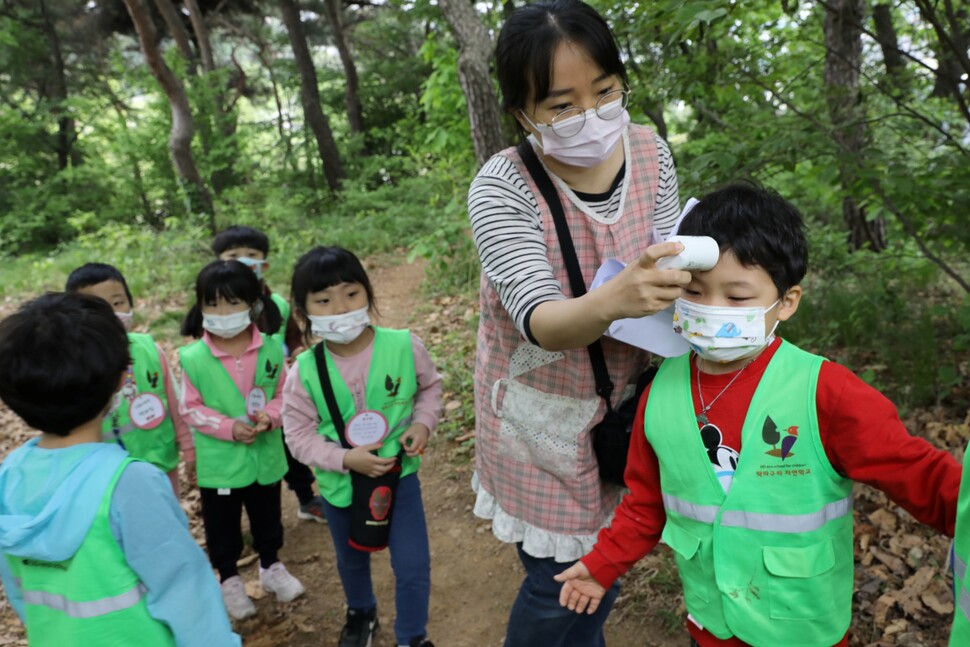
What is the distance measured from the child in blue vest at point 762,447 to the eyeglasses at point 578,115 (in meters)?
0.35

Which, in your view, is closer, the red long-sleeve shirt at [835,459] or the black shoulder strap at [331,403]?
the red long-sleeve shirt at [835,459]

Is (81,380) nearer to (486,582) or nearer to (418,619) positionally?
(418,619)

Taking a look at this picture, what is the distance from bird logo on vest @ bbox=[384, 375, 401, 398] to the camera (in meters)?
2.76

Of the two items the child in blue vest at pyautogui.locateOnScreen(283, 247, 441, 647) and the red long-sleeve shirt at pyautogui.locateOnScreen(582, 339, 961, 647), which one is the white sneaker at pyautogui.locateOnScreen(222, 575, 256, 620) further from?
Answer: the red long-sleeve shirt at pyautogui.locateOnScreen(582, 339, 961, 647)

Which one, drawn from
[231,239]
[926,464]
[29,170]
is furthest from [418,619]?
[29,170]

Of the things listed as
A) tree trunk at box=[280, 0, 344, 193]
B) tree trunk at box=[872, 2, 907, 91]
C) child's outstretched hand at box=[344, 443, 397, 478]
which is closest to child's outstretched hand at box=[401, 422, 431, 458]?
child's outstretched hand at box=[344, 443, 397, 478]

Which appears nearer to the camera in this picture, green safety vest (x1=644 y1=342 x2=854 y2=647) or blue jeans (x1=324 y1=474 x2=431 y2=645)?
green safety vest (x1=644 y1=342 x2=854 y2=647)

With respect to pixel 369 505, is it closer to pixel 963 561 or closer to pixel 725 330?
pixel 725 330

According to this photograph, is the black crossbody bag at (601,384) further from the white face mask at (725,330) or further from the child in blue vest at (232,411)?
the child in blue vest at (232,411)

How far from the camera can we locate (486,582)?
3543 mm

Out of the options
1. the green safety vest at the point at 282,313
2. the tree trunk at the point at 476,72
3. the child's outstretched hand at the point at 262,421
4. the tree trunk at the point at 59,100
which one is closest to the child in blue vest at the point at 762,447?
the child's outstretched hand at the point at 262,421

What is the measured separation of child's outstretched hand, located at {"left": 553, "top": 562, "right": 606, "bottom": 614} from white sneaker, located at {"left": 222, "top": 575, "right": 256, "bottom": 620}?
2.32m

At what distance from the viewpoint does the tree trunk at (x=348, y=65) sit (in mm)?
16016

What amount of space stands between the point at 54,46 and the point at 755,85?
19.4 metres
